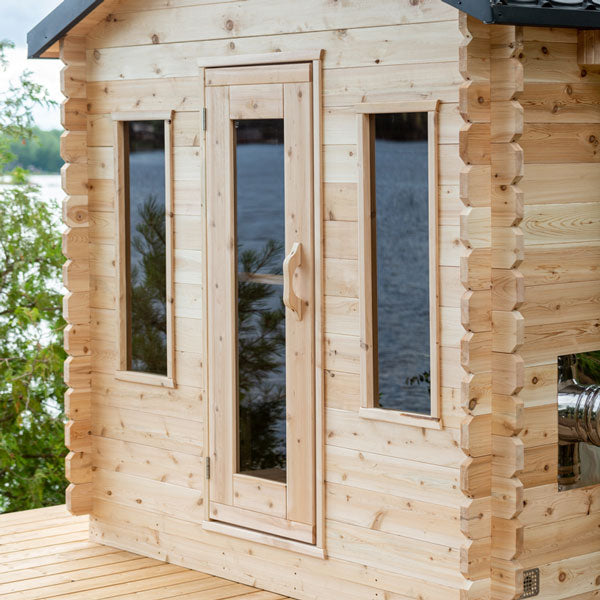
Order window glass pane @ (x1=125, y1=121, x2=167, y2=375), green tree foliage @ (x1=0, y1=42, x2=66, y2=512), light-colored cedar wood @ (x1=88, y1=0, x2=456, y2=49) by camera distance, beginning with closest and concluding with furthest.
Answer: light-colored cedar wood @ (x1=88, y1=0, x2=456, y2=49) → window glass pane @ (x1=125, y1=121, x2=167, y2=375) → green tree foliage @ (x1=0, y1=42, x2=66, y2=512)

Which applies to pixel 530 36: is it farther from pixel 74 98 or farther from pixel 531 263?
pixel 74 98

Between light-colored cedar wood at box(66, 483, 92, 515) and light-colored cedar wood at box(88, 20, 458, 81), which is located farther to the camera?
light-colored cedar wood at box(66, 483, 92, 515)

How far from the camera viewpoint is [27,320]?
8906mm

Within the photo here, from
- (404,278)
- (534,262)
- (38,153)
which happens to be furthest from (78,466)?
(38,153)

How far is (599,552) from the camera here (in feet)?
17.1

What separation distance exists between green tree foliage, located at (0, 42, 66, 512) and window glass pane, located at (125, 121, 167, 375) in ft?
8.76

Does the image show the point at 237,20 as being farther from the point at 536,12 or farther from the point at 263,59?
the point at 536,12

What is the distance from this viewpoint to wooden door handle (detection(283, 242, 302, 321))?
5.34 metres

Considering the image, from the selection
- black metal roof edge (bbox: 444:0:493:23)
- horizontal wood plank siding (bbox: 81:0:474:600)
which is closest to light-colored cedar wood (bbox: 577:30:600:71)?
horizontal wood plank siding (bbox: 81:0:474:600)

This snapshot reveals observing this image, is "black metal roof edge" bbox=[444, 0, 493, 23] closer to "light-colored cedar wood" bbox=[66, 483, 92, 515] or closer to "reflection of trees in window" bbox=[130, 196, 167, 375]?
"reflection of trees in window" bbox=[130, 196, 167, 375]

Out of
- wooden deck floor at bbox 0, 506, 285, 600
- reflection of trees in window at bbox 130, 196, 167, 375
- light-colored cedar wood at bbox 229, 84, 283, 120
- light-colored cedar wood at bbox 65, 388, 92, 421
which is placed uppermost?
light-colored cedar wood at bbox 229, 84, 283, 120

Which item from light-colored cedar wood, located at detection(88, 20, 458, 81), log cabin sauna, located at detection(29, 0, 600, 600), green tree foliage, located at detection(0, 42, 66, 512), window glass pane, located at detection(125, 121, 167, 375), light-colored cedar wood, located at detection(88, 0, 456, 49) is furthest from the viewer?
green tree foliage, located at detection(0, 42, 66, 512)

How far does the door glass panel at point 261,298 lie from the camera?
5.52 m

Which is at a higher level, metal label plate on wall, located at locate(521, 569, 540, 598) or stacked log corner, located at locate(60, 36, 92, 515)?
stacked log corner, located at locate(60, 36, 92, 515)
